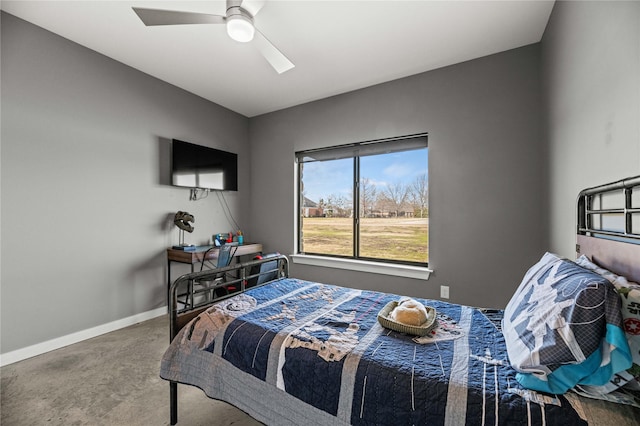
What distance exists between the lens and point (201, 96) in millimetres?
3582

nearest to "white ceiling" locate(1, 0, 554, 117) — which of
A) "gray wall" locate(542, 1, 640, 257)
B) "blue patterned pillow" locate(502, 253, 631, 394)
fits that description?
"gray wall" locate(542, 1, 640, 257)

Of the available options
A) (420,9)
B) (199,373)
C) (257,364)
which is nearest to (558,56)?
(420,9)

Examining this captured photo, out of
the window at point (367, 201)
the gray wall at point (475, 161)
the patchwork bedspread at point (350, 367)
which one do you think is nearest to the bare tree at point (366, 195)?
the window at point (367, 201)

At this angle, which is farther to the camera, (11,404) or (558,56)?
(558,56)

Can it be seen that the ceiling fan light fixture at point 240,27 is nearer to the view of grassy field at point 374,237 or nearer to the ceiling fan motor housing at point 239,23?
the ceiling fan motor housing at point 239,23

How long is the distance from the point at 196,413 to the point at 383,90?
11.1 ft

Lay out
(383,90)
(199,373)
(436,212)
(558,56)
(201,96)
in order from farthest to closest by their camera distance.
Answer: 1. (201,96)
2. (383,90)
3. (436,212)
4. (558,56)
5. (199,373)

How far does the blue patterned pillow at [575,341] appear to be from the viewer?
2.72 ft

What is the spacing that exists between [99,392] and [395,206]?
303 centimetres

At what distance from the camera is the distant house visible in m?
3.79

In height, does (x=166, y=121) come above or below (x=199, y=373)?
above

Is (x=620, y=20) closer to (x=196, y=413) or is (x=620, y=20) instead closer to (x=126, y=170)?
(x=196, y=413)

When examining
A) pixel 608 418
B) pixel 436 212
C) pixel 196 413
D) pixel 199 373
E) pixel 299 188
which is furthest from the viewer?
pixel 299 188

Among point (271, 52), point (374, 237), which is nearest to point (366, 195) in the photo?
point (374, 237)
